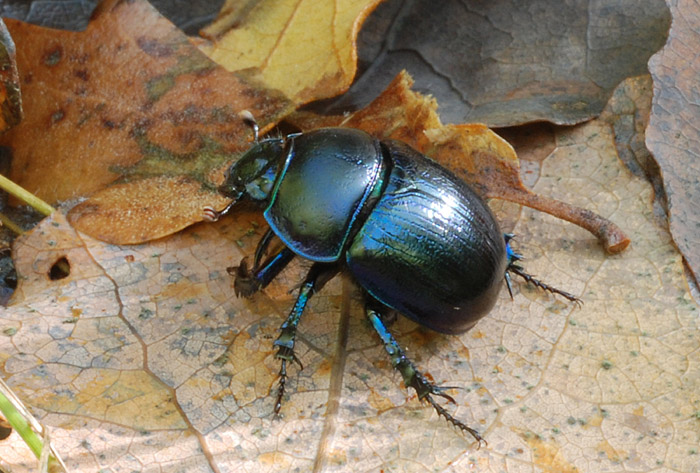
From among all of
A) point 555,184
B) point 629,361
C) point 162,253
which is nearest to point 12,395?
point 162,253

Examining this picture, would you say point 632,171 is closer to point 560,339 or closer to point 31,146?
point 560,339

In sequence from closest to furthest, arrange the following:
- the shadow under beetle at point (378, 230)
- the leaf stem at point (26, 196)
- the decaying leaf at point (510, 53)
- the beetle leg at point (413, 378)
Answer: the beetle leg at point (413, 378)
the shadow under beetle at point (378, 230)
the leaf stem at point (26, 196)
the decaying leaf at point (510, 53)

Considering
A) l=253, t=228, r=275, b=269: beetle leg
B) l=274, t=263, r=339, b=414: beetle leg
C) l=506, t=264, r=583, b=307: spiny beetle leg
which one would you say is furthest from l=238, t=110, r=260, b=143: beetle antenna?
l=506, t=264, r=583, b=307: spiny beetle leg

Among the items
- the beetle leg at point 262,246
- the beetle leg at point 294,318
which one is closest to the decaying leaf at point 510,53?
the beetle leg at point 262,246

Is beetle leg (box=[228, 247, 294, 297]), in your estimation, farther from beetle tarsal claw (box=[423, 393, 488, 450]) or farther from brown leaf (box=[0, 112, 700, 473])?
beetle tarsal claw (box=[423, 393, 488, 450])

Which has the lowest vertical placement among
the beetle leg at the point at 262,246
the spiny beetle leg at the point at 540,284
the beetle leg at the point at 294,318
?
the spiny beetle leg at the point at 540,284

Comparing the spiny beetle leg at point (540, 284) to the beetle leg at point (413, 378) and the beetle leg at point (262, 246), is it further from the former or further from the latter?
the beetle leg at point (262, 246)

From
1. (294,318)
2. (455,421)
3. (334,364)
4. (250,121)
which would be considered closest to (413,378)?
(455,421)
